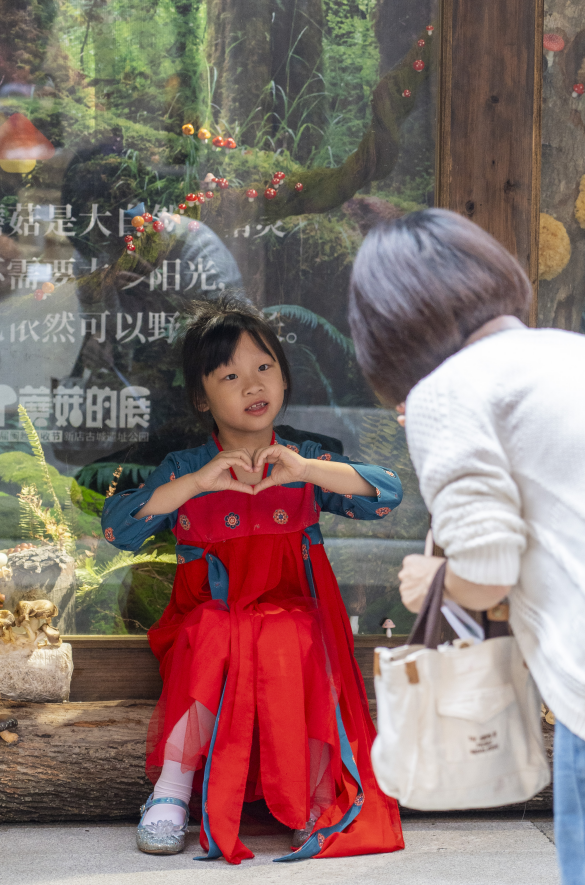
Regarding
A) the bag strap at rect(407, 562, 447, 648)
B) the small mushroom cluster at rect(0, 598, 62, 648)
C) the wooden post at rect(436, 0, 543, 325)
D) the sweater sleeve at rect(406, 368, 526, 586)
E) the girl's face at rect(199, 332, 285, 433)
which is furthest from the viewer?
the wooden post at rect(436, 0, 543, 325)

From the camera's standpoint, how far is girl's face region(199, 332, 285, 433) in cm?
239

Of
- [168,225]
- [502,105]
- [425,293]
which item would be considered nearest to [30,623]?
[168,225]

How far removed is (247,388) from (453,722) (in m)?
1.39

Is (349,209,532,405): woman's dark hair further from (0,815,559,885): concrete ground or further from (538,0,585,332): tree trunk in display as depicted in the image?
(538,0,585,332): tree trunk in display

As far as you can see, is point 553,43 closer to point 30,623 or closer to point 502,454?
point 502,454

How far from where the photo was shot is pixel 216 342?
244cm

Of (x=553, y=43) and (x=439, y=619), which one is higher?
(x=553, y=43)

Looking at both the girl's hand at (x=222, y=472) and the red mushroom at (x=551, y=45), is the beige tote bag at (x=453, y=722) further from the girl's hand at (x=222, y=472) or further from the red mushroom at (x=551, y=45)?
the red mushroom at (x=551, y=45)

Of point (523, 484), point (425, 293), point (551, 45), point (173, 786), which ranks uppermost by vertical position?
point (551, 45)

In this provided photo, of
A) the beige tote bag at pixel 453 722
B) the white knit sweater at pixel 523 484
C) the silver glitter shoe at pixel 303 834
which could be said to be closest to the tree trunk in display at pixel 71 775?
the silver glitter shoe at pixel 303 834

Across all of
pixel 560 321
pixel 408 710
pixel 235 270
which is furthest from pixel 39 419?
pixel 408 710

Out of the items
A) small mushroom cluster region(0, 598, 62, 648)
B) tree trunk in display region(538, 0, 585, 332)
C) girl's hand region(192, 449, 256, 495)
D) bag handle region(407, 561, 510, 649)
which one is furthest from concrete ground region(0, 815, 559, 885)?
tree trunk in display region(538, 0, 585, 332)

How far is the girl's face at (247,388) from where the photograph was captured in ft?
7.83

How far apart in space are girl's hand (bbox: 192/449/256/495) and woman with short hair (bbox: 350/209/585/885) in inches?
37.6
